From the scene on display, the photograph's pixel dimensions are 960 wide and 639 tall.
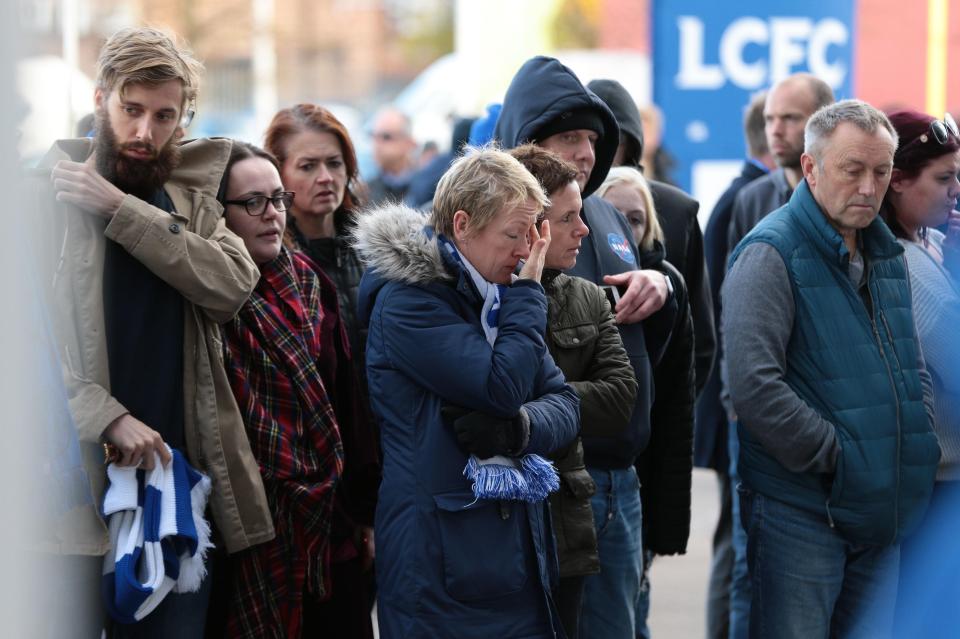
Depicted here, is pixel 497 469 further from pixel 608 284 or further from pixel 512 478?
pixel 608 284

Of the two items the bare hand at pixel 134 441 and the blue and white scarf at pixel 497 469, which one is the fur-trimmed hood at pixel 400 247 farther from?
the bare hand at pixel 134 441

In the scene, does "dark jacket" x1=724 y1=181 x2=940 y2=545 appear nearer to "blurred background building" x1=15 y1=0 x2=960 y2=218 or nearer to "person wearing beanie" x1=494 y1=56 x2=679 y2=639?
"person wearing beanie" x1=494 y1=56 x2=679 y2=639

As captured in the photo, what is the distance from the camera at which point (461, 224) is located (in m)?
2.68

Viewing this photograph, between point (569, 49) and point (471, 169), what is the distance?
18788 millimetres

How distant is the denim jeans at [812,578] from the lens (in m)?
3.10

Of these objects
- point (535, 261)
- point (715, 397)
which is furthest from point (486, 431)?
point (715, 397)

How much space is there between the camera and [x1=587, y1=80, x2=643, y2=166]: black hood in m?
4.14

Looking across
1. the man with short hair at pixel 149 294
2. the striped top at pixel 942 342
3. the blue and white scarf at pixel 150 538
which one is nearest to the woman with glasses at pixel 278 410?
the man with short hair at pixel 149 294

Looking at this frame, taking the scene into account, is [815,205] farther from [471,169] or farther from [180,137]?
[180,137]

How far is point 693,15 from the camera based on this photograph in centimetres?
615

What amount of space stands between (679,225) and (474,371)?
1.75 m

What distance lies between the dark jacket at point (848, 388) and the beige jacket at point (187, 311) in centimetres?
127

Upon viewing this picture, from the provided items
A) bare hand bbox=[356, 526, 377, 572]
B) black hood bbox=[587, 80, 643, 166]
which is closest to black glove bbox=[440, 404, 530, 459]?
bare hand bbox=[356, 526, 377, 572]

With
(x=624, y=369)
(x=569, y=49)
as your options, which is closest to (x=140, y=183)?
(x=624, y=369)
